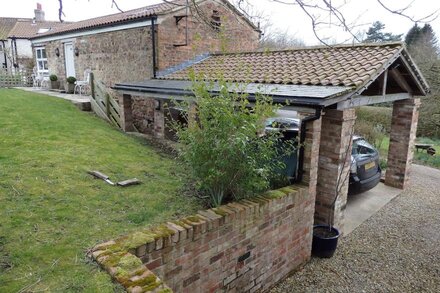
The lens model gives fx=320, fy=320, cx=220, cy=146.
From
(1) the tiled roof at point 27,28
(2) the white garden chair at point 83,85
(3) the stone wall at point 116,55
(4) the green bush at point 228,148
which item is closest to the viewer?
(4) the green bush at point 228,148

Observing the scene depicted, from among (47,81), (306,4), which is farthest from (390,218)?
(47,81)

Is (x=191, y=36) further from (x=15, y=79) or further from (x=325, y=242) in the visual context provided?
(x=15, y=79)

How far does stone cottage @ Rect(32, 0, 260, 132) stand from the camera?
1066cm

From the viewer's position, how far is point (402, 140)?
8977 millimetres

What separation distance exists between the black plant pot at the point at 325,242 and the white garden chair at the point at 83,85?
1218 cm

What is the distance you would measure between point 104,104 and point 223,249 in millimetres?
8440

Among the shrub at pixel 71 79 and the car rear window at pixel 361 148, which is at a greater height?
the shrub at pixel 71 79

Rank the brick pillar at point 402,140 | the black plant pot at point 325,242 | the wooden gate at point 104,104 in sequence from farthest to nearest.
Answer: the wooden gate at point 104,104, the brick pillar at point 402,140, the black plant pot at point 325,242

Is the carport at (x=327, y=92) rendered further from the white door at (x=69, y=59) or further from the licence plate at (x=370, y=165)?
the white door at (x=69, y=59)

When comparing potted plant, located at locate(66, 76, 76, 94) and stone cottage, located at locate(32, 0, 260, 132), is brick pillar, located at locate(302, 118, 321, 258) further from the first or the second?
potted plant, located at locate(66, 76, 76, 94)

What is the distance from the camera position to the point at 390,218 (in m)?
7.47

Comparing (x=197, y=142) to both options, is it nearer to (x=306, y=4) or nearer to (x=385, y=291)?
(x=306, y=4)

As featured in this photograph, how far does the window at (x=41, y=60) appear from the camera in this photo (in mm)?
18656

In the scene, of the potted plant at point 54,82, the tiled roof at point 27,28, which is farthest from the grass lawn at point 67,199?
the tiled roof at point 27,28
